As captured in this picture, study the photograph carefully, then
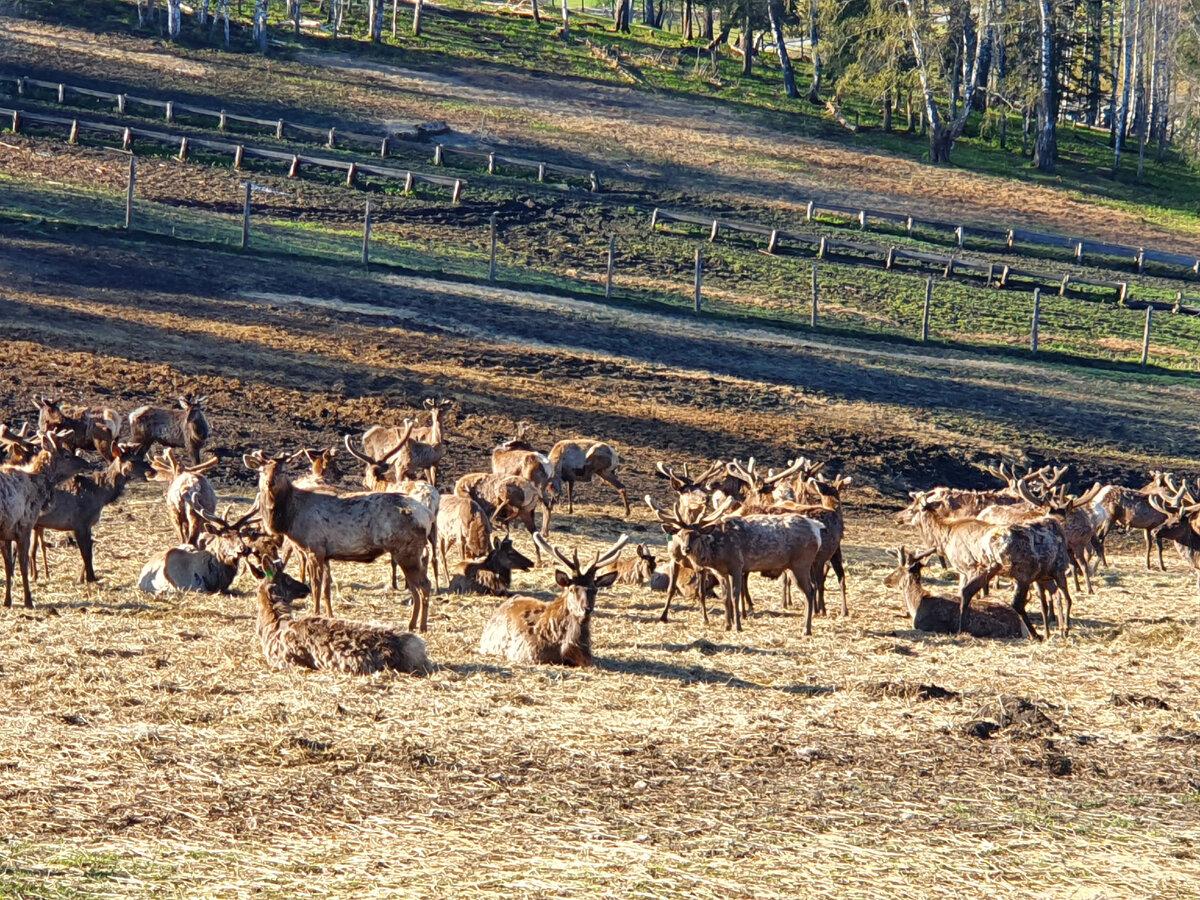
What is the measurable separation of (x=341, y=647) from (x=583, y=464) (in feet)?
37.4

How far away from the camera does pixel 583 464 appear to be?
23109 mm

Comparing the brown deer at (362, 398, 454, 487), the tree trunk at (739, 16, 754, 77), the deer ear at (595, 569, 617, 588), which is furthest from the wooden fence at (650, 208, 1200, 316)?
the deer ear at (595, 569, 617, 588)

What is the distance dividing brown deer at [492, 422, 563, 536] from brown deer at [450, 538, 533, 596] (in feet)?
12.4

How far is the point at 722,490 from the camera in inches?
813

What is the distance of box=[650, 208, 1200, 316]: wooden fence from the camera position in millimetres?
47344

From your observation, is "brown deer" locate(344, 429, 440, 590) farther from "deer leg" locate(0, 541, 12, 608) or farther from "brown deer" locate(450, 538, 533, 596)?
"deer leg" locate(0, 541, 12, 608)

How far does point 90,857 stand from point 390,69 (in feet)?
215

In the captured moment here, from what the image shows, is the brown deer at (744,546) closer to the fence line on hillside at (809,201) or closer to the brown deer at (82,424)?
the brown deer at (82,424)

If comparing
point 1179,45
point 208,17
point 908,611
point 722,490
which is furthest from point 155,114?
point 1179,45

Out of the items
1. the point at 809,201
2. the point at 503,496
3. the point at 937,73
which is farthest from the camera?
the point at 937,73

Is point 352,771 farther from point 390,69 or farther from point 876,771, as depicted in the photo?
point 390,69

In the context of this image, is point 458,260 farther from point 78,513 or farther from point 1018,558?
point 1018,558

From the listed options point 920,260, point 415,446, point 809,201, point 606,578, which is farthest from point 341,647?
point 809,201

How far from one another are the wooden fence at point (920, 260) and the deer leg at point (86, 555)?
34.2 meters
